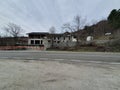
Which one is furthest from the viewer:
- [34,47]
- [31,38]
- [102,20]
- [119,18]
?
[102,20]

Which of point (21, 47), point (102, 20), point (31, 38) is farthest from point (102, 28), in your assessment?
point (21, 47)

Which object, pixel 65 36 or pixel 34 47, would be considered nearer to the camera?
pixel 34 47

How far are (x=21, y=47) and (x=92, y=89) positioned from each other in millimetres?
33983

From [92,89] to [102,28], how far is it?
238 feet

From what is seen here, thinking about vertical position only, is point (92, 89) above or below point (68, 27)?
below

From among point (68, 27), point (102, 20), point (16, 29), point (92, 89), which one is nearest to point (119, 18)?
point (68, 27)

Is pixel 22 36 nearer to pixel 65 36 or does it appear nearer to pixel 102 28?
pixel 65 36

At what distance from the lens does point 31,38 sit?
62.2m

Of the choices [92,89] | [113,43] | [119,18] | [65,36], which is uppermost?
[119,18]

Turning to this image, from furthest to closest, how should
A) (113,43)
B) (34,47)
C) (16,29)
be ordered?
(16,29)
(34,47)
(113,43)

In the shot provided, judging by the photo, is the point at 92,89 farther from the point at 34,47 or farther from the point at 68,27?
the point at 68,27

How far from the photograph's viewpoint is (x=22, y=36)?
3036 inches

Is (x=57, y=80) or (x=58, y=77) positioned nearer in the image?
(x=57, y=80)

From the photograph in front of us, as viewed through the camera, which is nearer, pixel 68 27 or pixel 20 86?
pixel 20 86
